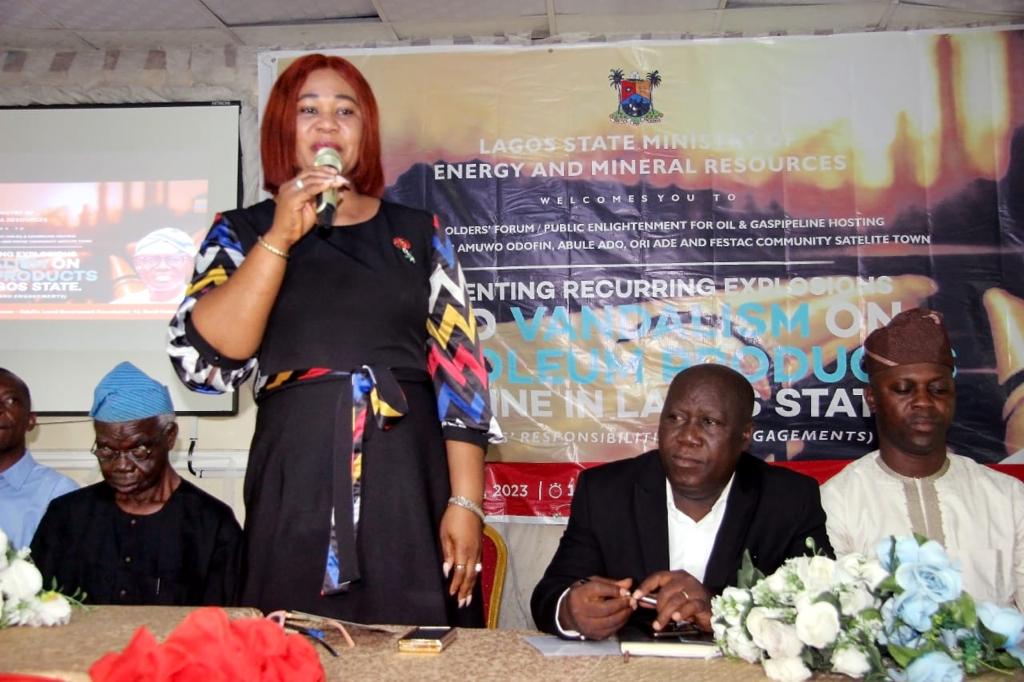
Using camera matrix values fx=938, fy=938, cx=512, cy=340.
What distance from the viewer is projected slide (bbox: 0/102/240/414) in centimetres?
444

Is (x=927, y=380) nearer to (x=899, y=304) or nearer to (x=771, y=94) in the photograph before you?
(x=899, y=304)

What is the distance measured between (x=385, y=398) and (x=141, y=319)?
3048 millimetres

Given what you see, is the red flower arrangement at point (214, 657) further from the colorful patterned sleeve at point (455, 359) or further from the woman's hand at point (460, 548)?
the colorful patterned sleeve at point (455, 359)

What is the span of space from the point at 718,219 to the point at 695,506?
2.07 metres

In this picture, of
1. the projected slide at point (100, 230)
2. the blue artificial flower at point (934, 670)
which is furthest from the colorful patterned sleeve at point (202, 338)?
the projected slide at point (100, 230)

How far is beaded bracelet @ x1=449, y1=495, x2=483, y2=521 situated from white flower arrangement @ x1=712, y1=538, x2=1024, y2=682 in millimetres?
637

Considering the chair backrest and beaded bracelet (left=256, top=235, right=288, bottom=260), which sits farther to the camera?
the chair backrest

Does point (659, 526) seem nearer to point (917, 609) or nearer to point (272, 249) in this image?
Answer: point (917, 609)

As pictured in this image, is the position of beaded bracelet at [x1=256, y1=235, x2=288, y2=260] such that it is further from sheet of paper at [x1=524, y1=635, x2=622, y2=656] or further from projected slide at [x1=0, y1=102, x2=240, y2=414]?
projected slide at [x1=0, y1=102, x2=240, y2=414]

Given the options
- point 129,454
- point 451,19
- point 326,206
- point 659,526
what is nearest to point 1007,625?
point 659,526

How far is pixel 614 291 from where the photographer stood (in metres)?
4.17

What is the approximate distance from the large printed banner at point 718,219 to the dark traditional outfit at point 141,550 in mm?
1480

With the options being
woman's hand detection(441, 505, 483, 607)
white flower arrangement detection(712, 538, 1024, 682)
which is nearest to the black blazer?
woman's hand detection(441, 505, 483, 607)

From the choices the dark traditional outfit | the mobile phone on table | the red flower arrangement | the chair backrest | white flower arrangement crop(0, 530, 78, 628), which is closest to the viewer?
the red flower arrangement
